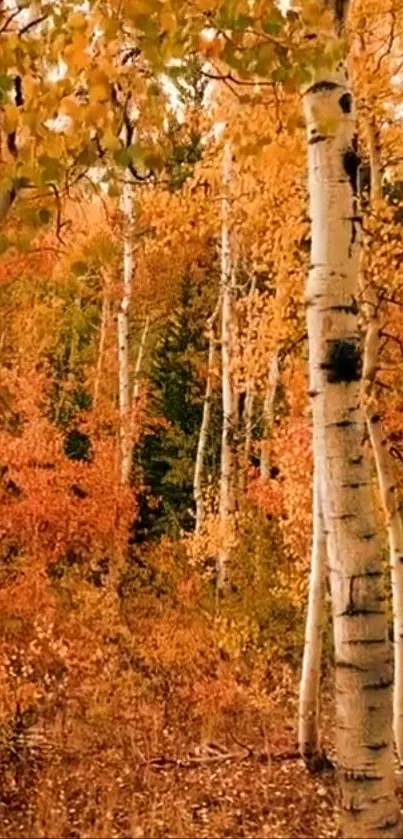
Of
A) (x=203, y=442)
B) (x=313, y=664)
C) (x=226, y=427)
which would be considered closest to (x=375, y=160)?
(x=313, y=664)

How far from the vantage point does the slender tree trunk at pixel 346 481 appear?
357 cm

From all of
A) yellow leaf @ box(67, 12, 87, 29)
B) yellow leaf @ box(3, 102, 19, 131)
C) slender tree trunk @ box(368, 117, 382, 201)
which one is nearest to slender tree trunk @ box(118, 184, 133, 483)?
slender tree trunk @ box(368, 117, 382, 201)

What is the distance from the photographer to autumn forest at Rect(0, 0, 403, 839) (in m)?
3.40

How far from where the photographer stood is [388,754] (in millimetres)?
3629

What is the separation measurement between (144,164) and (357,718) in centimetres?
206

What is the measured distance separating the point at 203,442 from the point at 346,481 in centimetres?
1464

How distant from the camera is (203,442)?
1827 cm

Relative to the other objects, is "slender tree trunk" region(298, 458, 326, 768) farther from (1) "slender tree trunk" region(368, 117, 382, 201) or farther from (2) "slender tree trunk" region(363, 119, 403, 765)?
(1) "slender tree trunk" region(368, 117, 382, 201)

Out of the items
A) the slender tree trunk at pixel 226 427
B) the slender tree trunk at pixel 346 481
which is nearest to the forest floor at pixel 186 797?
the slender tree trunk at pixel 346 481

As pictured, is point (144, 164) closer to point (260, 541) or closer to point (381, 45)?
point (381, 45)

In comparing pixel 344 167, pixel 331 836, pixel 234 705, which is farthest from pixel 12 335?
pixel 344 167

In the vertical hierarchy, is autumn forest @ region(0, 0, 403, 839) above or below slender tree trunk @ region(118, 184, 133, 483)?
below

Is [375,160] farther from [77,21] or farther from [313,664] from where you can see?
[77,21]

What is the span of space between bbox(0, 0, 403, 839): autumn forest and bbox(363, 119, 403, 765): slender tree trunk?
1.1 inches
